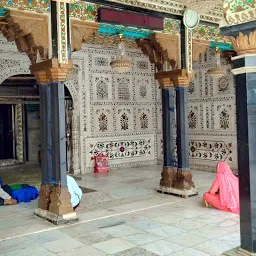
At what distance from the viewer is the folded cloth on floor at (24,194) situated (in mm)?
5996

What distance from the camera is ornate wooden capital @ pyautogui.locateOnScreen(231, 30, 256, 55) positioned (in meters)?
2.66

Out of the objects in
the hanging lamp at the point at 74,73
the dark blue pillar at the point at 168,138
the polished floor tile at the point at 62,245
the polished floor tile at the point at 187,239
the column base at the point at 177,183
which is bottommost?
the polished floor tile at the point at 62,245

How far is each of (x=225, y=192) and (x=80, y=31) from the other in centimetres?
309

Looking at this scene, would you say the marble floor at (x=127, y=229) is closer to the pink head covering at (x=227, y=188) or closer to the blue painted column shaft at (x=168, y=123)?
the pink head covering at (x=227, y=188)

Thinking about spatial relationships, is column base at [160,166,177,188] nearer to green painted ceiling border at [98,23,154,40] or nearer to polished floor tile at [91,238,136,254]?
green painted ceiling border at [98,23,154,40]

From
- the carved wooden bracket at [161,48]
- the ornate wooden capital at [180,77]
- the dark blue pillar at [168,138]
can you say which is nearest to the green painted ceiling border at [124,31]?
Result: the carved wooden bracket at [161,48]

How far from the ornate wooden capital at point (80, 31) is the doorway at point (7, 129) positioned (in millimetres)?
6165

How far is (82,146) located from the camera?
9.01 m


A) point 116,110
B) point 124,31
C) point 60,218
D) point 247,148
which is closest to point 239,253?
point 247,148

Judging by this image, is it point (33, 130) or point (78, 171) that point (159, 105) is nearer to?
point (78, 171)

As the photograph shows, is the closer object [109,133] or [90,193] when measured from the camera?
[90,193]

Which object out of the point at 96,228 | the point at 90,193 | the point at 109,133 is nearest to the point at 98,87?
the point at 109,133

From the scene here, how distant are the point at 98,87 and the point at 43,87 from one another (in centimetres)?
431

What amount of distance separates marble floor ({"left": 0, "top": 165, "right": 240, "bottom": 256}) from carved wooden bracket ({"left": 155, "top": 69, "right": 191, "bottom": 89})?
1945mm
